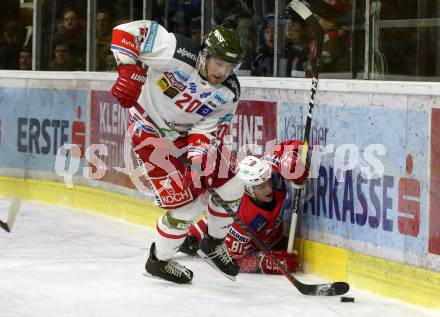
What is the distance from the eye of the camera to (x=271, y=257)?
5270 millimetres

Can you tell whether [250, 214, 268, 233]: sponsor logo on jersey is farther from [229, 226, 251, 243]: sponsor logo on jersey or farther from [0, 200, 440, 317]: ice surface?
[0, 200, 440, 317]: ice surface

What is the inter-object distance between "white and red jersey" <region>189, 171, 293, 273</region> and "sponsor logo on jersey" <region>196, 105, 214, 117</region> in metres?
0.62

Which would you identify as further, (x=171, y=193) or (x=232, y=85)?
(x=232, y=85)

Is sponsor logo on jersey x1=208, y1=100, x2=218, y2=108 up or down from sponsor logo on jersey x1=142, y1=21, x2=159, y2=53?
down

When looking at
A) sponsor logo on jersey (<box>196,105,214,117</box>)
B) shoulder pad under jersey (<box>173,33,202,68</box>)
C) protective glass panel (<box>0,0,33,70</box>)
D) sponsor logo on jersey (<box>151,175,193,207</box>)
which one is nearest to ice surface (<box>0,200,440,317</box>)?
sponsor logo on jersey (<box>151,175,193,207</box>)

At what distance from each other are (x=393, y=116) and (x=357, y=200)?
17.9 inches

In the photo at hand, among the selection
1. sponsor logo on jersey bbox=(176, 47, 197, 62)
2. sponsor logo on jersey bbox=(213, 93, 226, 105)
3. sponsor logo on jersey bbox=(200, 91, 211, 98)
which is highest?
sponsor logo on jersey bbox=(176, 47, 197, 62)

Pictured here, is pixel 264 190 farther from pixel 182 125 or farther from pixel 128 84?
pixel 128 84

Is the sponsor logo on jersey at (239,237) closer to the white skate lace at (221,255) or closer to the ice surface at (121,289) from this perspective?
the ice surface at (121,289)

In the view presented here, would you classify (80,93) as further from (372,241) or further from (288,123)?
(372,241)

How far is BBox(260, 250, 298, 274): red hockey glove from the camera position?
5598mm

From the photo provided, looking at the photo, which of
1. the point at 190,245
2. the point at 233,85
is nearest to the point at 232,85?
the point at 233,85

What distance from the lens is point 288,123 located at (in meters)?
5.90

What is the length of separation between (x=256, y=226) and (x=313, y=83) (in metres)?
0.75
